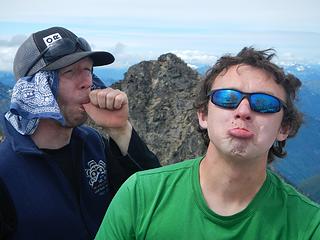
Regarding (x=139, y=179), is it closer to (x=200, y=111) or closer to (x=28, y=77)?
(x=200, y=111)

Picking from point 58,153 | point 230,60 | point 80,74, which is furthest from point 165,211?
point 80,74

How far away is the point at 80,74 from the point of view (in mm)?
5359

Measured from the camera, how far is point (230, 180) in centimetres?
402

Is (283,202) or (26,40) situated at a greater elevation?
(26,40)

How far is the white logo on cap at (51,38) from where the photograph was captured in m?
5.39

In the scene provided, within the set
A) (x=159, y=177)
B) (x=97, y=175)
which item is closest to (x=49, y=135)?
(x=97, y=175)

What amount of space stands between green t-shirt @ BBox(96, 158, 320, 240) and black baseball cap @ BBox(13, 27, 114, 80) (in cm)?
199

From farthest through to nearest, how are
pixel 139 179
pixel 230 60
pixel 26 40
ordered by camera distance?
1. pixel 26 40
2. pixel 230 60
3. pixel 139 179

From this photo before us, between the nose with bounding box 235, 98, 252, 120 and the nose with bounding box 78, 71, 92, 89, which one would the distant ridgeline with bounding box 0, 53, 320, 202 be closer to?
the nose with bounding box 78, 71, 92, 89

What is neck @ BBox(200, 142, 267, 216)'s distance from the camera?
3.96m

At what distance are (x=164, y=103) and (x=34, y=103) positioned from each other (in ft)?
110

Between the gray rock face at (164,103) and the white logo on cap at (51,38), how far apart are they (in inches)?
1022

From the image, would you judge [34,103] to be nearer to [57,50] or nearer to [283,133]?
[57,50]

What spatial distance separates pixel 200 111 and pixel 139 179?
105cm
